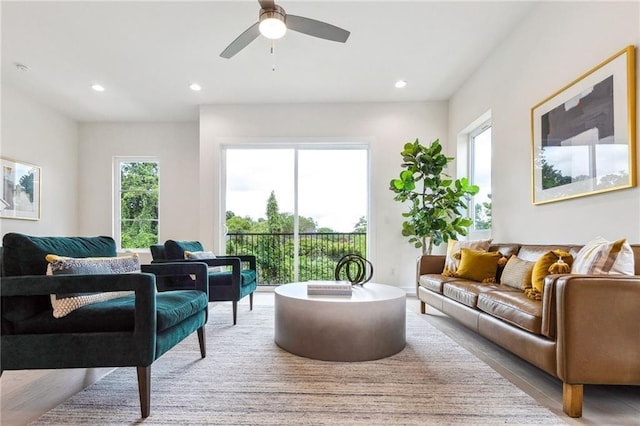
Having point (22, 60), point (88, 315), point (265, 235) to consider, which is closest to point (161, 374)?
point (88, 315)

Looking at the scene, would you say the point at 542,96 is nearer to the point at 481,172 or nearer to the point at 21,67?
the point at 481,172

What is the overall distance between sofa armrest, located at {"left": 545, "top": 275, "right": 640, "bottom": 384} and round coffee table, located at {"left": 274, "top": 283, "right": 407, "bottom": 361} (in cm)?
104

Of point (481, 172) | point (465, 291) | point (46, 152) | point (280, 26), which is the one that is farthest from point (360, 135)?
point (46, 152)

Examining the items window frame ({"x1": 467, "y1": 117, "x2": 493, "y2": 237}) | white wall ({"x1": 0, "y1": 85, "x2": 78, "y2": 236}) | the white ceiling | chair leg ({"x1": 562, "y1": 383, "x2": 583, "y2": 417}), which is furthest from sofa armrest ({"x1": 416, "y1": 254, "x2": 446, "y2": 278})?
white wall ({"x1": 0, "y1": 85, "x2": 78, "y2": 236})

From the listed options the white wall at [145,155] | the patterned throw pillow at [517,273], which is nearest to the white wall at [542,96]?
the patterned throw pillow at [517,273]

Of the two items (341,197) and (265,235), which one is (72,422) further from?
(341,197)

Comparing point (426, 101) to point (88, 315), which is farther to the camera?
point (426, 101)

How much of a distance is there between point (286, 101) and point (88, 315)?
4.08 m

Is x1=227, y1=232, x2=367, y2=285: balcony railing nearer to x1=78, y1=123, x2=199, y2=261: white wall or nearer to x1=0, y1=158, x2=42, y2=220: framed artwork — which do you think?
x1=78, y1=123, x2=199, y2=261: white wall

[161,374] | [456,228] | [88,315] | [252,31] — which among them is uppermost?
[252,31]

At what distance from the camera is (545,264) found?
7.30 feet

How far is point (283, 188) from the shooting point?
17.0 feet

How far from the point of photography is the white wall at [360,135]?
4.97m

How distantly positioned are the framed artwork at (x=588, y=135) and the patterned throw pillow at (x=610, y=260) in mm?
494
